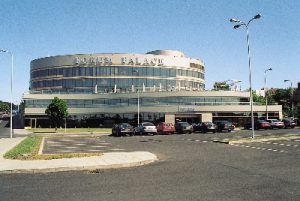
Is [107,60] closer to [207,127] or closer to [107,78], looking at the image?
[107,78]

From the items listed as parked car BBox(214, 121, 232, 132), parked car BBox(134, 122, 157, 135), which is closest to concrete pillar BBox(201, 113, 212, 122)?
parked car BBox(214, 121, 232, 132)

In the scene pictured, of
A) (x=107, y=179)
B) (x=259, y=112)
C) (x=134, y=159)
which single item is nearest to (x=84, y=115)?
(x=259, y=112)

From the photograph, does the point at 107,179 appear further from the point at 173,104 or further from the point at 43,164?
the point at 173,104

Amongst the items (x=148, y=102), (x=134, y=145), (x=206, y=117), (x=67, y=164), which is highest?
(x=148, y=102)

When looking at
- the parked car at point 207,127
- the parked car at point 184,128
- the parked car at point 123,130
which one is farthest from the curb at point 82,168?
the parked car at point 207,127

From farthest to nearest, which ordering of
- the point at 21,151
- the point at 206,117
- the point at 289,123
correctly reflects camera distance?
the point at 206,117 < the point at 289,123 < the point at 21,151

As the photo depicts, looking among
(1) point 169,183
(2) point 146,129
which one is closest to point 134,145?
(2) point 146,129

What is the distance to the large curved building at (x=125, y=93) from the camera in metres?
65.2

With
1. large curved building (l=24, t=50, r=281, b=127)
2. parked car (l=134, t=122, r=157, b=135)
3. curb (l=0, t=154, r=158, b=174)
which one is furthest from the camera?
large curved building (l=24, t=50, r=281, b=127)

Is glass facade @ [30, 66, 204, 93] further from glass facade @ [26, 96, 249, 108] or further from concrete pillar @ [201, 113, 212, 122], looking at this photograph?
concrete pillar @ [201, 113, 212, 122]

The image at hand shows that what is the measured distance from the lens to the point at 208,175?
11.8 m

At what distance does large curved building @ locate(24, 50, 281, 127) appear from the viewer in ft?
214

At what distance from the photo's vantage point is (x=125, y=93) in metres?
69.4

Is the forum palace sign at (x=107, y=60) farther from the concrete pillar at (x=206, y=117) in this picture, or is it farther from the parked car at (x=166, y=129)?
the parked car at (x=166, y=129)
